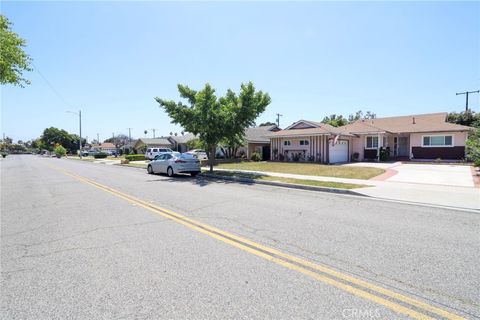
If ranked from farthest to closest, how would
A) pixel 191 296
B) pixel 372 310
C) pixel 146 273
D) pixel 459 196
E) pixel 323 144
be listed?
1. pixel 323 144
2. pixel 459 196
3. pixel 146 273
4. pixel 191 296
5. pixel 372 310

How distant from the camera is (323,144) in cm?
2759

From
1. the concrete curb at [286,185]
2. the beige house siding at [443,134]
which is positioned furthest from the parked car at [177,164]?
the beige house siding at [443,134]

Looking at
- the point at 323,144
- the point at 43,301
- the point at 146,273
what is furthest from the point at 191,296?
the point at 323,144

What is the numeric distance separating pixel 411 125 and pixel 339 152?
768cm

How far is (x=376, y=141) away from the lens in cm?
2848

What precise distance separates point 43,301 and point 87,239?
2.42m

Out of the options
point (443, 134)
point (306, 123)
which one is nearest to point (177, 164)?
point (306, 123)

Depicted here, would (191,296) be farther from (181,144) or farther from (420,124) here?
(181,144)

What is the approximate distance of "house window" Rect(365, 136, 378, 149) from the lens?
28.5 meters

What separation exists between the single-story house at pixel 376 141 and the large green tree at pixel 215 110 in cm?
1055

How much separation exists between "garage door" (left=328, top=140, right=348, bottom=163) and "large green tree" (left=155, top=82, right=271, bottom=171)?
10729mm

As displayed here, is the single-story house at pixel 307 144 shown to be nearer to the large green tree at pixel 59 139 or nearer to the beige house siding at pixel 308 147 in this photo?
the beige house siding at pixel 308 147

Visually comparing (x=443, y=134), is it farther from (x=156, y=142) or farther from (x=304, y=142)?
(x=156, y=142)

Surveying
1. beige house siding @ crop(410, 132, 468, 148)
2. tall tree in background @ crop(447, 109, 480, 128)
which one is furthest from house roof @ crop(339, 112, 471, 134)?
→ tall tree in background @ crop(447, 109, 480, 128)
